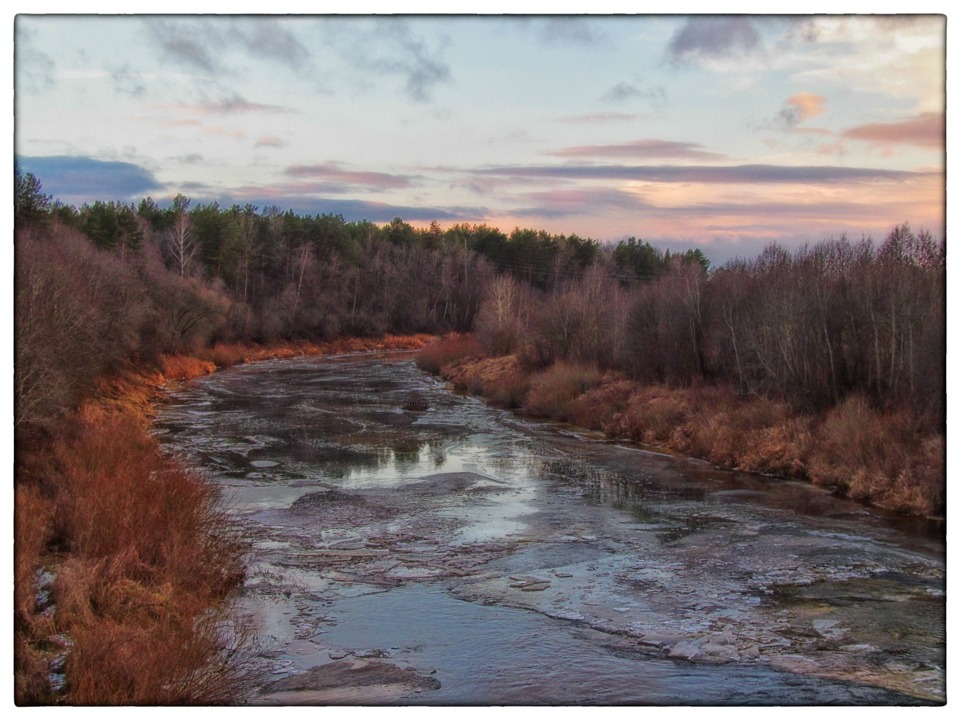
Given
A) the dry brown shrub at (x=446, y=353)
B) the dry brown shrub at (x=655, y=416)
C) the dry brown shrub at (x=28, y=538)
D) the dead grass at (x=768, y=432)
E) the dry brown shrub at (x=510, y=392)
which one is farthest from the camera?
the dry brown shrub at (x=446, y=353)

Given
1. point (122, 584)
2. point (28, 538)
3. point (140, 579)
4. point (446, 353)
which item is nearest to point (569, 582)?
point (140, 579)

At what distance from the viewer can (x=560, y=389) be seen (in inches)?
1240

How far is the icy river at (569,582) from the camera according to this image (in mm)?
8984

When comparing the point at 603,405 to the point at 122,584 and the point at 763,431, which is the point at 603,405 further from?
the point at 122,584

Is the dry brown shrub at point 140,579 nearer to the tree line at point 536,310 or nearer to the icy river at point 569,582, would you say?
the icy river at point 569,582

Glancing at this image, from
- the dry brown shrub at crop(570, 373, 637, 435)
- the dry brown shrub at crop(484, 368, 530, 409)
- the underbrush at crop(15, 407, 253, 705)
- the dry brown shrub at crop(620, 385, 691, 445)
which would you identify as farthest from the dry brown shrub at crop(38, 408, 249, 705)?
the dry brown shrub at crop(484, 368, 530, 409)

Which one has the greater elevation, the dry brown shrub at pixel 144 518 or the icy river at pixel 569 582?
the dry brown shrub at pixel 144 518

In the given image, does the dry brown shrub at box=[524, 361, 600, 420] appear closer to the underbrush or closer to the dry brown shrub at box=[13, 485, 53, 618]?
the underbrush

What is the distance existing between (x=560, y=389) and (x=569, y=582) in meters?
19.3

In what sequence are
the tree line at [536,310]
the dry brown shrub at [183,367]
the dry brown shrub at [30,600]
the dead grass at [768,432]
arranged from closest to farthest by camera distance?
the dry brown shrub at [30,600]
the dead grass at [768,432]
the tree line at [536,310]
the dry brown shrub at [183,367]

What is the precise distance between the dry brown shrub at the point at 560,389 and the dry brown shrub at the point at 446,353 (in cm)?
1458

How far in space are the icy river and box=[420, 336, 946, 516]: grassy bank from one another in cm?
80

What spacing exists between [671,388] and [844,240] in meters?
7.65

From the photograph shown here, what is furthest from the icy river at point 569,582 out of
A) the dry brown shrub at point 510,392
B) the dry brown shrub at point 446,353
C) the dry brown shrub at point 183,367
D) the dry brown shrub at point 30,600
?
the dry brown shrub at point 446,353
